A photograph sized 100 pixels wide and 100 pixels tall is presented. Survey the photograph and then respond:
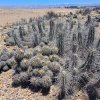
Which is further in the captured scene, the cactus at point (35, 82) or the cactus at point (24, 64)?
the cactus at point (24, 64)

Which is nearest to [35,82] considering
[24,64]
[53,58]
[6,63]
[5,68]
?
[24,64]

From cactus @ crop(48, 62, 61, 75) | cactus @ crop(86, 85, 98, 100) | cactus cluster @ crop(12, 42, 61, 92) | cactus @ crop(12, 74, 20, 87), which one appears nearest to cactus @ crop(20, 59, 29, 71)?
A: cactus cluster @ crop(12, 42, 61, 92)

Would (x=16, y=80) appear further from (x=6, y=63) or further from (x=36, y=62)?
(x=6, y=63)

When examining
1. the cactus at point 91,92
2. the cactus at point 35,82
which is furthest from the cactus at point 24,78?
the cactus at point 91,92

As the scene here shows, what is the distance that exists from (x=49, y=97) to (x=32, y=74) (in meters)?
1.08

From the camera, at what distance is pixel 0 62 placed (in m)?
10.7

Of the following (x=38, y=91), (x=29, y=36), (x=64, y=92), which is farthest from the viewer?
(x=29, y=36)

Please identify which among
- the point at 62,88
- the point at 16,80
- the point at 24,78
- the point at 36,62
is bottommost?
the point at 16,80

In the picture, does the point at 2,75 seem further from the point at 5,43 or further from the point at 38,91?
the point at 5,43

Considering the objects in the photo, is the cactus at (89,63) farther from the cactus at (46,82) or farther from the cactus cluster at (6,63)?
the cactus cluster at (6,63)

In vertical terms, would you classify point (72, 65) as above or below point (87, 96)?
above

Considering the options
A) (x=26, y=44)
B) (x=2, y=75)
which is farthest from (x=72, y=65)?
(x=26, y=44)

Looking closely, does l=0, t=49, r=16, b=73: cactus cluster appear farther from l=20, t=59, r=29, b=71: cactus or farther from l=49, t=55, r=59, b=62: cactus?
l=49, t=55, r=59, b=62: cactus

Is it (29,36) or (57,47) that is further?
(29,36)
